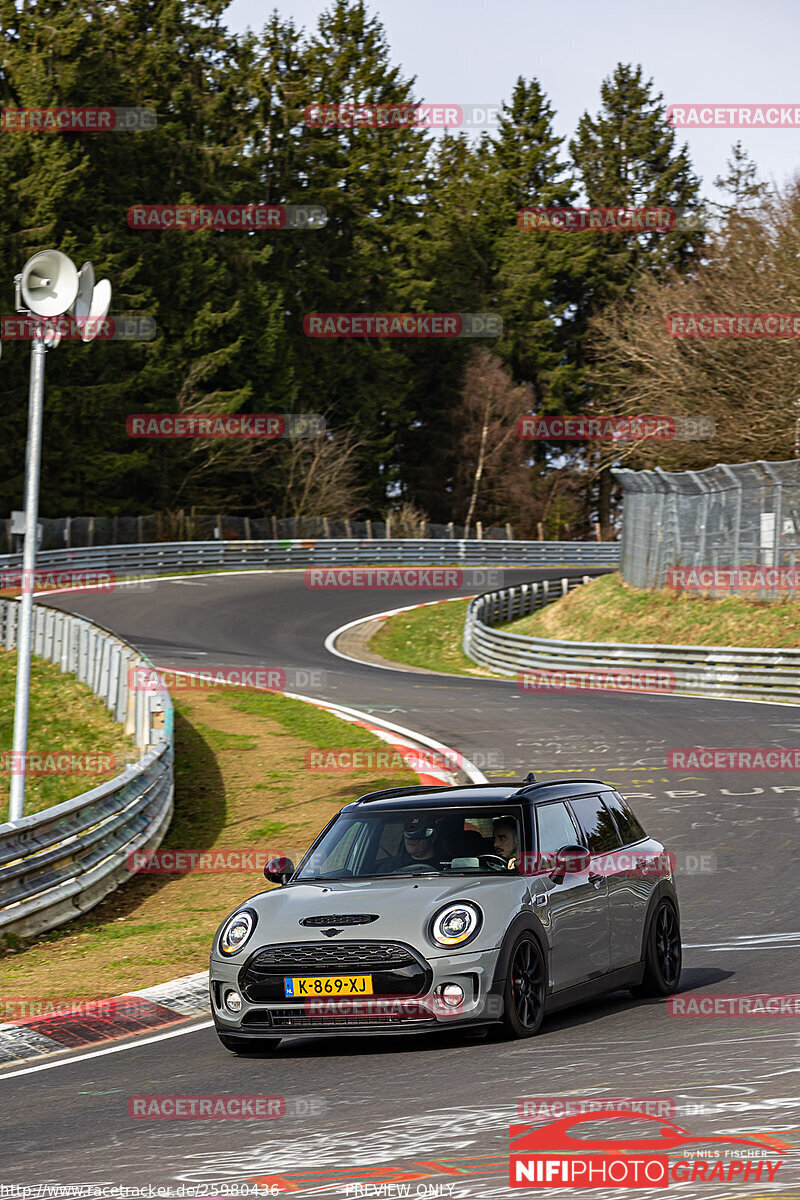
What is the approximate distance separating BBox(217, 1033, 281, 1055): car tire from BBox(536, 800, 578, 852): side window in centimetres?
195

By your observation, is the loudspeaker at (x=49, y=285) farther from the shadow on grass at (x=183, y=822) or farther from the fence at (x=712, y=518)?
the fence at (x=712, y=518)

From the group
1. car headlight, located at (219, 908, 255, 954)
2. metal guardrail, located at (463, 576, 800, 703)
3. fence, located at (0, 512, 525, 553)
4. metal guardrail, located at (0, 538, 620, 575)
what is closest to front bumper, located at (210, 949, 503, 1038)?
car headlight, located at (219, 908, 255, 954)

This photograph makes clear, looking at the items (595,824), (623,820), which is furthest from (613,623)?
(595,824)

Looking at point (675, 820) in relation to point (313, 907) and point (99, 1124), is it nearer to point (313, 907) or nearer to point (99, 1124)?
point (313, 907)

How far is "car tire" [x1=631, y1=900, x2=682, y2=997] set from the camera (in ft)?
31.9

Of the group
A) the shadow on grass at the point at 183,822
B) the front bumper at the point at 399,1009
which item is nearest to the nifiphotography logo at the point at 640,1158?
the front bumper at the point at 399,1009

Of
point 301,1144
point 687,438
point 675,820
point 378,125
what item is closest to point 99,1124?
point 301,1144

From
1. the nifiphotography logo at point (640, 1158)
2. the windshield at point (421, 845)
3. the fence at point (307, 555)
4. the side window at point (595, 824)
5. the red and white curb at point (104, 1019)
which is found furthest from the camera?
the fence at point (307, 555)

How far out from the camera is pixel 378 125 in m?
86.4

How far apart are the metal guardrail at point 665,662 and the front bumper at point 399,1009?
21.4 metres

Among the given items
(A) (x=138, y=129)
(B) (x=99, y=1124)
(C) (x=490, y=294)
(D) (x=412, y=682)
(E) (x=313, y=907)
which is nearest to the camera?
(B) (x=99, y=1124)

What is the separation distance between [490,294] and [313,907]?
288 feet

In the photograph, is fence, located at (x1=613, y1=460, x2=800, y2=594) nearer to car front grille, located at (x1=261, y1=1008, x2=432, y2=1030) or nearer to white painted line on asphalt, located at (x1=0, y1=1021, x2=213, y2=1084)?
white painted line on asphalt, located at (x1=0, y1=1021, x2=213, y2=1084)

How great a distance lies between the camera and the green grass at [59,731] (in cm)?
2036
